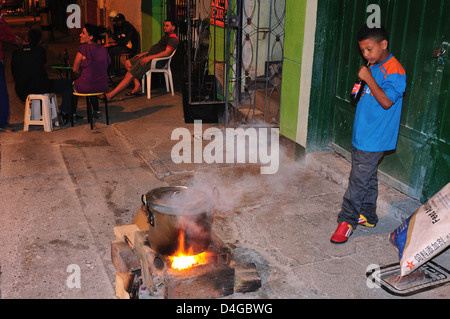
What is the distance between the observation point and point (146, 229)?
4754 mm

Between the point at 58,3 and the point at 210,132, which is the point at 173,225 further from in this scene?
the point at 58,3

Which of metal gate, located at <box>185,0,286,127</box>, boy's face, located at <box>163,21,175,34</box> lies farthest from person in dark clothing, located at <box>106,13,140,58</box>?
metal gate, located at <box>185,0,286,127</box>

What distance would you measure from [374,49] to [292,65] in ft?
8.53

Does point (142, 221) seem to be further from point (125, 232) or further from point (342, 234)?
point (342, 234)

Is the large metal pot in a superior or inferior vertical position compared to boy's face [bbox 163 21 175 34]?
inferior

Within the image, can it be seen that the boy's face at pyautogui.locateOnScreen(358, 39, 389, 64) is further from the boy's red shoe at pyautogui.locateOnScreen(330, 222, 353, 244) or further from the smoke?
the smoke

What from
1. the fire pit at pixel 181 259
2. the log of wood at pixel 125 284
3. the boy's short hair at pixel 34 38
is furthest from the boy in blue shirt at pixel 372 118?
the boy's short hair at pixel 34 38

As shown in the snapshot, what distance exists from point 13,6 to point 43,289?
91.7 feet

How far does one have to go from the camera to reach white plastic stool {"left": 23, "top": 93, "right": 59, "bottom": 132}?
837 centimetres

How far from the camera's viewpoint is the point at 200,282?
397cm

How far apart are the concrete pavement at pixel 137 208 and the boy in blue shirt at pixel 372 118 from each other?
1.15 feet

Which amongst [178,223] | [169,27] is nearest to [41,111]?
[169,27]

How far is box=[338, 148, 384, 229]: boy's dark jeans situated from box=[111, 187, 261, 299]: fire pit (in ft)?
4.25

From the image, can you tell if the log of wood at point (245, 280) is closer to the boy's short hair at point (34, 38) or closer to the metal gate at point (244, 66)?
the metal gate at point (244, 66)
